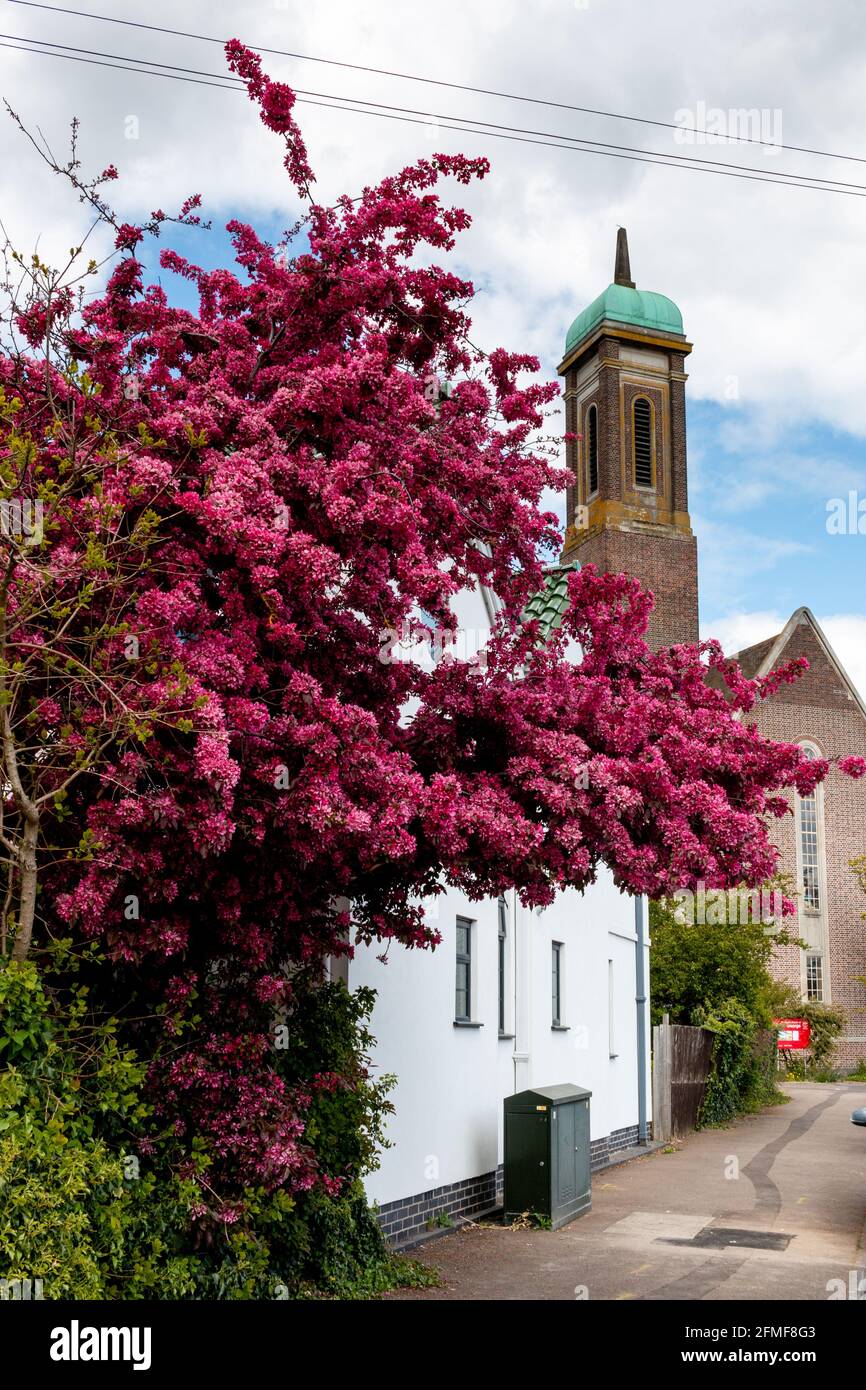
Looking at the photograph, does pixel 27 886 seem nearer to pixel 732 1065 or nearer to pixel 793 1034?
pixel 732 1065

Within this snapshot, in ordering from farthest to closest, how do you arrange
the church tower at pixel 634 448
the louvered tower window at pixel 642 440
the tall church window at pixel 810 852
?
the louvered tower window at pixel 642 440
the tall church window at pixel 810 852
the church tower at pixel 634 448

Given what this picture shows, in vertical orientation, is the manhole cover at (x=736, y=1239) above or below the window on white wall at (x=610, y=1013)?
below

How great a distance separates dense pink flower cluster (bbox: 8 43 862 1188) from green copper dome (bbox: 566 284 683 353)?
43.6 metres

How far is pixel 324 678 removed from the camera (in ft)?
25.6

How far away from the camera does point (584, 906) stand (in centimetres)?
1914

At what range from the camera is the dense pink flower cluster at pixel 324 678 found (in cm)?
655

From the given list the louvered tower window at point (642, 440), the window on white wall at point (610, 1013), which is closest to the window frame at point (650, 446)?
the louvered tower window at point (642, 440)

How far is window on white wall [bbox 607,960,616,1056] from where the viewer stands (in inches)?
797

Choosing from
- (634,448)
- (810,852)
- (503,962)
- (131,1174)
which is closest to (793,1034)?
(810,852)

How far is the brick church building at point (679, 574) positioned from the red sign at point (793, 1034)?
2519 millimetres

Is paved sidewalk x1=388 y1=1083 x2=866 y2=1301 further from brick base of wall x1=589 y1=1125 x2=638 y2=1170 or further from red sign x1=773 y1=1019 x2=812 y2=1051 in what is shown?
red sign x1=773 y1=1019 x2=812 y2=1051

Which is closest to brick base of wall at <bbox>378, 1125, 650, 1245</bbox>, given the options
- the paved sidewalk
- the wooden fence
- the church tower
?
the paved sidewalk

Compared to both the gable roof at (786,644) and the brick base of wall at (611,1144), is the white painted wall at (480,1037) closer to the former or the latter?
the brick base of wall at (611,1144)
